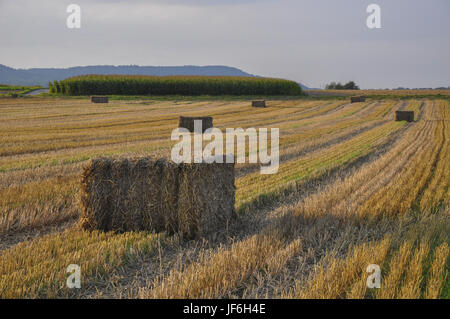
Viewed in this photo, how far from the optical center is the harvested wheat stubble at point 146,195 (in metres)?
5.92

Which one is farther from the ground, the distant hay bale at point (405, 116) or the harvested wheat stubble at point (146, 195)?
the distant hay bale at point (405, 116)

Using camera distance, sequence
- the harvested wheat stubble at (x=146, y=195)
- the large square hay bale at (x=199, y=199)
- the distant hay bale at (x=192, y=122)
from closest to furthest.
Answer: the large square hay bale at (x=199, y=199), the harvested wheat stubble at (x=146, y=195), the distant hay bale at (x=192, y=122)

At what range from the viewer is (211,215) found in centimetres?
599

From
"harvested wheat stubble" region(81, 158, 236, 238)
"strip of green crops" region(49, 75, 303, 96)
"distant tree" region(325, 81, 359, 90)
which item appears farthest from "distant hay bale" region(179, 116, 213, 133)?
"distant tree" region(325, 81, 359, 90)

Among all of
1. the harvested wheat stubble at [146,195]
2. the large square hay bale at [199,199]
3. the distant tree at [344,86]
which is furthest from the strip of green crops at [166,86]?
the large square hay bale at [199,199]

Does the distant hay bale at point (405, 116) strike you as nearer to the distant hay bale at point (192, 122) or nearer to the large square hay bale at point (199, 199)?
the distant hay bale at point (192, 122)

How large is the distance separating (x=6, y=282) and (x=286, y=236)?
3.34m

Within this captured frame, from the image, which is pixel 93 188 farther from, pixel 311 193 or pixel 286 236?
pixel 311 193

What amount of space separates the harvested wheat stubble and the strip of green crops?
49747 mm

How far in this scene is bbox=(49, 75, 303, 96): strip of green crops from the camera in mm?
53125

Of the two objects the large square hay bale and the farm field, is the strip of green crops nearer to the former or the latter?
the farm field

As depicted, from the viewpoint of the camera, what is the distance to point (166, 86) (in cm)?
5650

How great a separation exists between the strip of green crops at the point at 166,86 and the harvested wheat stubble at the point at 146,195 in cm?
4975
